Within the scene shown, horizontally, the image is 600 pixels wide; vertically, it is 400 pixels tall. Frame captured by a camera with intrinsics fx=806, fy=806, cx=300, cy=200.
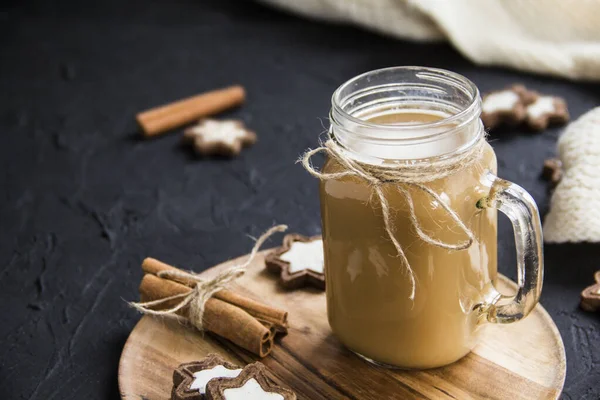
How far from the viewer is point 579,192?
1.58m

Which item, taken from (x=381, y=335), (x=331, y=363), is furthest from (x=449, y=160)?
(x=331, y=363)

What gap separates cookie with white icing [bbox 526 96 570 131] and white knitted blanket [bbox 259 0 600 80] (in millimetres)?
237

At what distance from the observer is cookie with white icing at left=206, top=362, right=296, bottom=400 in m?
1.12

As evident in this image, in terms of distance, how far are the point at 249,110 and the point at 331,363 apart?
1194mm

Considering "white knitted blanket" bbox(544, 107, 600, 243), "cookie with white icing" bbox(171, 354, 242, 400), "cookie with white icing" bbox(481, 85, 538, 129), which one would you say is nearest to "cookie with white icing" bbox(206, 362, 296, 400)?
"cookie with white icing" bbox(171, 354, 242, 400)

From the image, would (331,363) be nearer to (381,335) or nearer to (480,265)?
(381,335)

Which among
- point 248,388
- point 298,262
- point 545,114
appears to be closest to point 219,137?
point 298,262

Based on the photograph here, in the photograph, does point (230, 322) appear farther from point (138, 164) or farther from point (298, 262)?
point (138, 164)

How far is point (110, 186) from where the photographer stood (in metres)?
1.99

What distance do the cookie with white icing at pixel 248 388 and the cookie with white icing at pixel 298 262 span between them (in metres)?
0.29

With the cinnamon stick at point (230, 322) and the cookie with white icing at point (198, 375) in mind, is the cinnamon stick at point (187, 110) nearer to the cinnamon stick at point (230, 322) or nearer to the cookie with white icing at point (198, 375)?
the cinnamon stick at point (230, 322)

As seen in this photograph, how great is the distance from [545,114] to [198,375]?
1258 millimetres

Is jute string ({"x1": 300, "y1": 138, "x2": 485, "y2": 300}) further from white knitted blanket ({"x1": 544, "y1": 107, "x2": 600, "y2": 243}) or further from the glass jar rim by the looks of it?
white knitted blanket ({"x1": 544, "y1": 107, "x2": 600, "y2": 243})

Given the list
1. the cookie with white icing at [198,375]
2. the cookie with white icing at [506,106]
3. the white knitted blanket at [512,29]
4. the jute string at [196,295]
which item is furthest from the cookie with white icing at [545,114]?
the cookie with white icing at [198,375]
